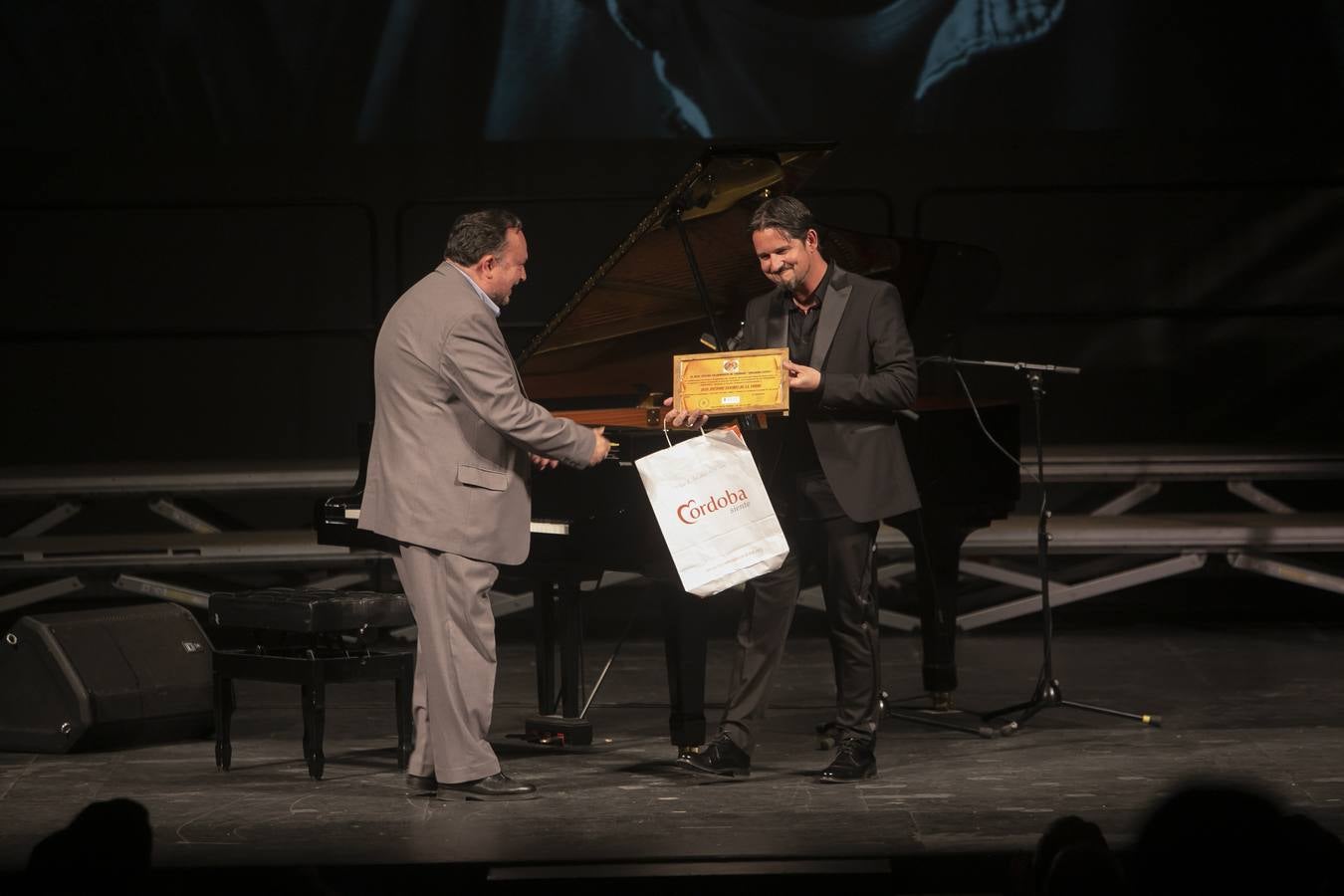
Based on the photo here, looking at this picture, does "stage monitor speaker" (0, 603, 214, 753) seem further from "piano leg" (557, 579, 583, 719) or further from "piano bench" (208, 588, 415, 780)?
"piano leg" (557, 579, 583, 719)

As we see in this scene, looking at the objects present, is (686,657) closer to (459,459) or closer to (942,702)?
(459,459)


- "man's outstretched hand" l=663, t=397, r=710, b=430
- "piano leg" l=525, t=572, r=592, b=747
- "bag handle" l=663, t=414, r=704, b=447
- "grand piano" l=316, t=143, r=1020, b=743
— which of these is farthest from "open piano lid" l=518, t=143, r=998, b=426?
"piano leg" l=525, t=572, r=592, b=747

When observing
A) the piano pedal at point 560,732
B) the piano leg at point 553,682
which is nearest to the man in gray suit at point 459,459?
the piano leg at point 553,682

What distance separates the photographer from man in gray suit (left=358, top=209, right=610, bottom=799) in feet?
13.7

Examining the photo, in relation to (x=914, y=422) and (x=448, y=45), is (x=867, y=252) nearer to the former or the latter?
(x=914, y=422)

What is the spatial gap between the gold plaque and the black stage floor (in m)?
1.00

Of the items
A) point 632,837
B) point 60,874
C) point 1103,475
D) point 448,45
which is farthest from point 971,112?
point 60,874

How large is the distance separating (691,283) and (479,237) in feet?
2.73

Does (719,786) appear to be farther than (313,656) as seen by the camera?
No

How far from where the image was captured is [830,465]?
436 centimetres

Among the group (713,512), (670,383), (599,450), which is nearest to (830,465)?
(713,512)

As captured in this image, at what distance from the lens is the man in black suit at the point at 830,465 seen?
4336 mm

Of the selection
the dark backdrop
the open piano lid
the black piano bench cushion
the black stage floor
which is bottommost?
the black stage floor

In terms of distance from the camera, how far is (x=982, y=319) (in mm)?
7973
